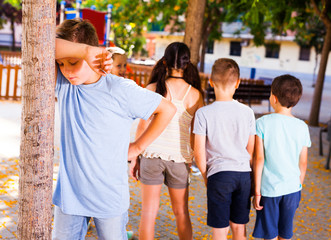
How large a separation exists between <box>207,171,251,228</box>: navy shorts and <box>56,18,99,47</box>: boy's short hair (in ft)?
4.83

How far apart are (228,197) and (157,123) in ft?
3.53

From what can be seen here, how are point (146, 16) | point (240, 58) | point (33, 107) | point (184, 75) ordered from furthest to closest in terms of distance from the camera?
point (240, 58), point (146, 16), point (184, 75), point (33, 107)

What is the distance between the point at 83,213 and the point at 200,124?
1.24 m

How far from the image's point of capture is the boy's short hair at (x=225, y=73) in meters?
3.31

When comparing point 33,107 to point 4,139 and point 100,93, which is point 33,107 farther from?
point 4,139

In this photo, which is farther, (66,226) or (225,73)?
(225,73)

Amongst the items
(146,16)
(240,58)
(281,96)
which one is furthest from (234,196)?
(240,58)

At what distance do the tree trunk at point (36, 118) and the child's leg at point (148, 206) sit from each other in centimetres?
140

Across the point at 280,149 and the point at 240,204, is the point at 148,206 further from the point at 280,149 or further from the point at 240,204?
the point at 280,149

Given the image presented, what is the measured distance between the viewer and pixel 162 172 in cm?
354

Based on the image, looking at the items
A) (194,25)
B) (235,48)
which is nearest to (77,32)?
(194,25)

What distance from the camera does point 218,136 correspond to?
3254 mm

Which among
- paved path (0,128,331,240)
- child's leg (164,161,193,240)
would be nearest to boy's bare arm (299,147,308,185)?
child's leg (164,161,193,240)

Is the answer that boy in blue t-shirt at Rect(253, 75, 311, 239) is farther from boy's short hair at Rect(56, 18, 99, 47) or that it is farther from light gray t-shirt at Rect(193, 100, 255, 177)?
boy's short hair at Rect(56, 18, 99, 47)
